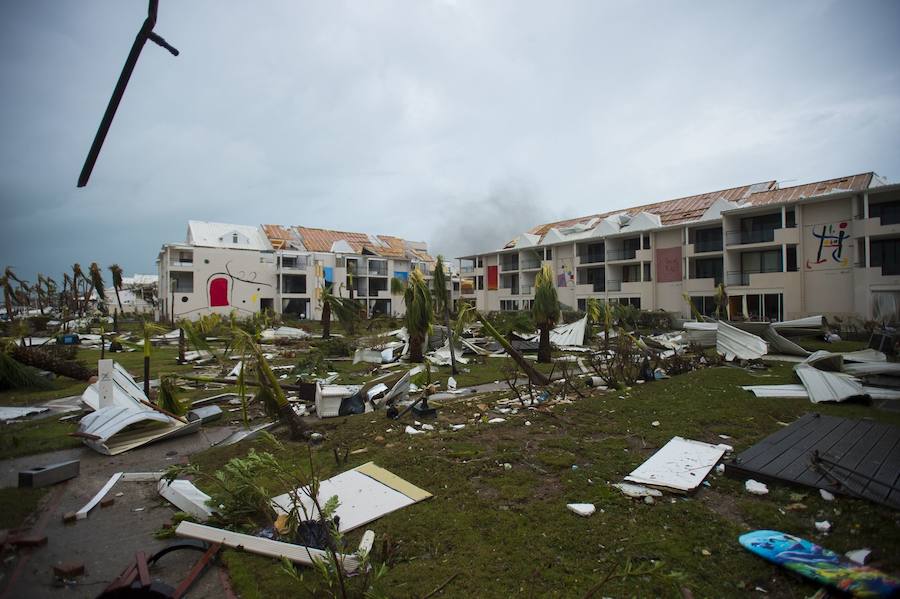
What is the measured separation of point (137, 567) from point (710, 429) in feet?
25.9

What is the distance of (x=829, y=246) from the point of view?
26094 millimetres

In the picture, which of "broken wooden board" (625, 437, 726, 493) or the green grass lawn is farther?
"broken wooden board" (625, 437, 726, 493)

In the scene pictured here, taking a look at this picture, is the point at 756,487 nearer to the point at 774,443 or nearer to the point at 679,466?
the point at 679,466

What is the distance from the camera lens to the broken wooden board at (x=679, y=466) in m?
5.25

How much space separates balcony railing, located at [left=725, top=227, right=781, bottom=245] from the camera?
28.6m

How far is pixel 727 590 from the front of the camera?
3467mm

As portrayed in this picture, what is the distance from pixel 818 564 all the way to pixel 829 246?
30252mm

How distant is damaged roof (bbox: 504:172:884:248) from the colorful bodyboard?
100 feet

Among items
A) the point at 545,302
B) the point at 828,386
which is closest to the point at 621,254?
the point at 545,302

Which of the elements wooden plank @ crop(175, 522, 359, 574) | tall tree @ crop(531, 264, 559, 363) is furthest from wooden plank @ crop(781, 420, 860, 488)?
tall tree @ crop(531, 264, 559, 363)

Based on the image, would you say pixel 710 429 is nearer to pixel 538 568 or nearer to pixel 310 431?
pixel 538 568

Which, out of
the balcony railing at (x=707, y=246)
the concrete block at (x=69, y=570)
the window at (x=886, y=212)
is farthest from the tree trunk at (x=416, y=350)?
the window at (x=886, y=212)

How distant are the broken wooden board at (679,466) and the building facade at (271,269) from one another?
1406 inches

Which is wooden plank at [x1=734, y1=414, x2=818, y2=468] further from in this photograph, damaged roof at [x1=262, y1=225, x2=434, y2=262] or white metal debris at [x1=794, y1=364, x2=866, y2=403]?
damaged roof at [x1=262, y1=225, x2=434, y2=262]
